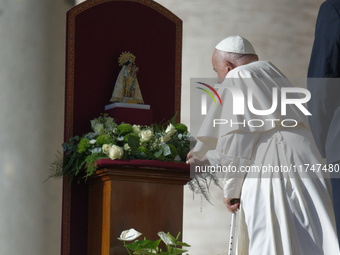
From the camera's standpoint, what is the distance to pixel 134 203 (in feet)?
17.0

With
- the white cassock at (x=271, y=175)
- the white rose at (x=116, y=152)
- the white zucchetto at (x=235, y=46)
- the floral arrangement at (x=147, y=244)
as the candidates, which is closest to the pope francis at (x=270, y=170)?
the white cassock at (x=271, y=175)

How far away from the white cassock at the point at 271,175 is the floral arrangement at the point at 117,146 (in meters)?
0.82

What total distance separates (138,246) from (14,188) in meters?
1.30

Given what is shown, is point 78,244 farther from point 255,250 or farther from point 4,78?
point 255,250

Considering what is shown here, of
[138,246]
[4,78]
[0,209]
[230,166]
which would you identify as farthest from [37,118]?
[230,166]

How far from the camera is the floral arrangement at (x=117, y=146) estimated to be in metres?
5.23

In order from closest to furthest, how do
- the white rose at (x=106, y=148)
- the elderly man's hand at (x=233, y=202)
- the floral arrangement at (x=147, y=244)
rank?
the elderly man's hand at (x=233, y=202) → the floral arrangement at (x=147, y=244) → the white rose at (x=106, y=148)

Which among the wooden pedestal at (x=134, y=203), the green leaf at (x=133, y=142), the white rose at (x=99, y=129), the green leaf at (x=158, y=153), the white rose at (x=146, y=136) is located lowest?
the wooden pedestal at (x=134, y=203)

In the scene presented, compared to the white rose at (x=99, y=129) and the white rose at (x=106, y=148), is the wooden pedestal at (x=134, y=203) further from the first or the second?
the white rose at (x=99, y=129)

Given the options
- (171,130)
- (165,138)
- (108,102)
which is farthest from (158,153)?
(108,102)

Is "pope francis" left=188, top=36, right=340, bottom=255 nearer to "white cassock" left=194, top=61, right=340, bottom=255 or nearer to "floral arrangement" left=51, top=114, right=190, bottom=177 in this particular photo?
"white cassock" left=194, top=61, right=340, bottom=255

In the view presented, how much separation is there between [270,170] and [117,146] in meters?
1.33

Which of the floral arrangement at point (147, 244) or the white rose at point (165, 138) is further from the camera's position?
the white rose at point (165, 138)

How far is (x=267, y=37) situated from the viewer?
41.1ft
